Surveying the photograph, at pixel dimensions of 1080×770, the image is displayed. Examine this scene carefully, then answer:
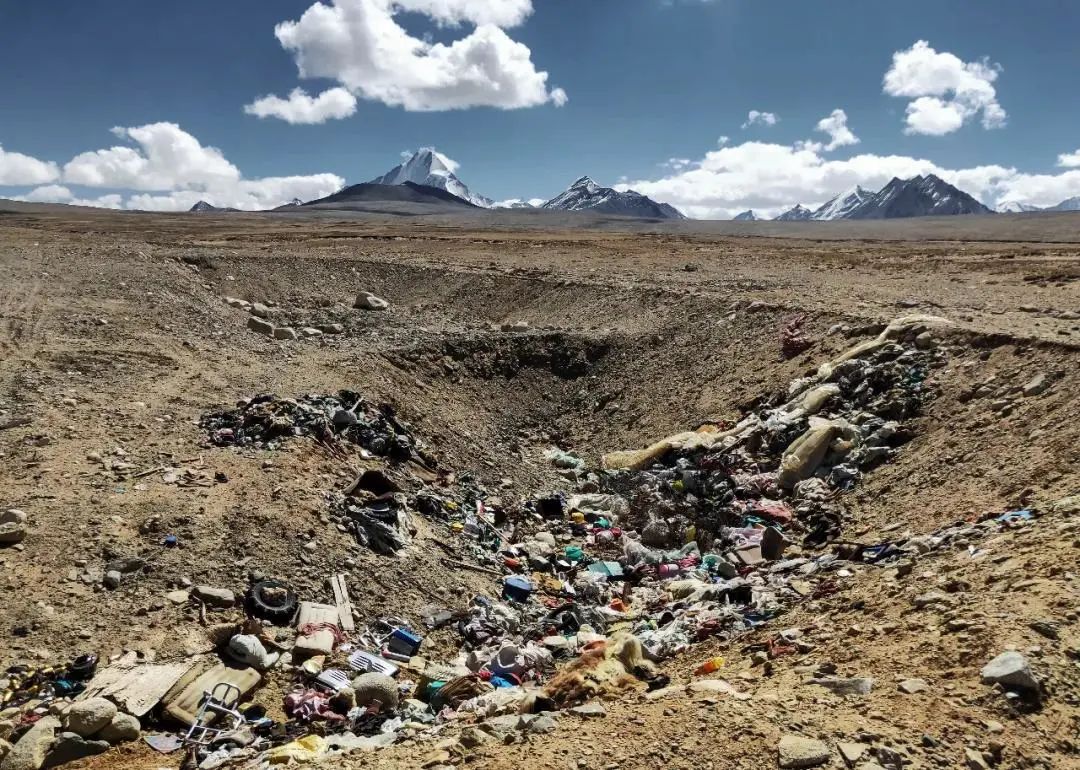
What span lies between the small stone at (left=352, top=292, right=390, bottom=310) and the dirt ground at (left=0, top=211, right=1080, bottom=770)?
386 millimetres

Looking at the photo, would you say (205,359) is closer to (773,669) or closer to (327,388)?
(327,388)

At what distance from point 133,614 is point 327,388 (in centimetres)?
536

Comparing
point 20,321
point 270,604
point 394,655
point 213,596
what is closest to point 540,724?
point 394,655

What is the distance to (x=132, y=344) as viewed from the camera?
1206cm

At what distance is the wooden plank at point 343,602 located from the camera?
6.11m

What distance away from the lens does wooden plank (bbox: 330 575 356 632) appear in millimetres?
6105

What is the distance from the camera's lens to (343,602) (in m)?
6.32

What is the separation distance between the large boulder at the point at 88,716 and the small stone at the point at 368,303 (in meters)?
16.1

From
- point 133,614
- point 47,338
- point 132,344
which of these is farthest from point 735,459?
point 47,338

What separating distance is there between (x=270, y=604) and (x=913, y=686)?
4984 millimetres

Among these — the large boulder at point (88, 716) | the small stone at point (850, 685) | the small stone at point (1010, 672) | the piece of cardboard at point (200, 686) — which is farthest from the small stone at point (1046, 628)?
the large boulder at point (88, 716)

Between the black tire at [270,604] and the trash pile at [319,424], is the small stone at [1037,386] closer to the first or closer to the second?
the trash pile at [319,424]

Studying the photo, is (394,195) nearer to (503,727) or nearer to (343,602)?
(343,602)

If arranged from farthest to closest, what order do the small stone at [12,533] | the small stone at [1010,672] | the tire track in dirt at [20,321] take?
the tire track in dirt at [20,321]
the small stone at [12,533]
the small stone at [1010,672]
